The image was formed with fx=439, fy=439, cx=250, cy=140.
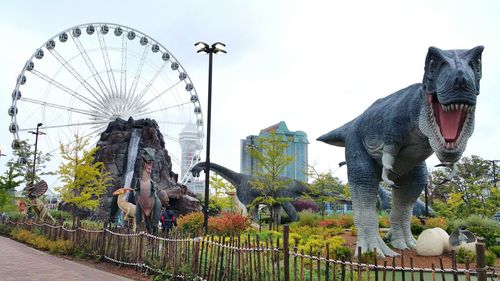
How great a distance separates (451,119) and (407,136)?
179cm

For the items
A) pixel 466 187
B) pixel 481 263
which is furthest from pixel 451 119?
pixel 466 187

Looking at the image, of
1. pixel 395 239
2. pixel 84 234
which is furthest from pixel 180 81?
pixel 395 239

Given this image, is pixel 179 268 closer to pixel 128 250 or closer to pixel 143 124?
pixel 128 250

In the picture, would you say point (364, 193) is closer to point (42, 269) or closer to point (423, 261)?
point (423, 261)

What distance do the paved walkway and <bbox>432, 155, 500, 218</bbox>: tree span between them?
651 inches

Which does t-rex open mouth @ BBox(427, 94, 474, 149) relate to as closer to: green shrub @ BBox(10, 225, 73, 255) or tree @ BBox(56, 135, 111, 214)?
green shrub @ BBox(10, 225, 73, 255)

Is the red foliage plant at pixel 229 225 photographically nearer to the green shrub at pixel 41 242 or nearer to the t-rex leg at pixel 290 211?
the green shrub at pixel 41 242

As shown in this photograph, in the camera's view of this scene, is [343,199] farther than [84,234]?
Yes

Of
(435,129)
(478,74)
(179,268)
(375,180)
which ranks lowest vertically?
(179,268)

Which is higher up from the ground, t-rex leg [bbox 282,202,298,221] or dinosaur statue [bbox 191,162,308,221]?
dinosaur statue [bbox 191,162,308,221]

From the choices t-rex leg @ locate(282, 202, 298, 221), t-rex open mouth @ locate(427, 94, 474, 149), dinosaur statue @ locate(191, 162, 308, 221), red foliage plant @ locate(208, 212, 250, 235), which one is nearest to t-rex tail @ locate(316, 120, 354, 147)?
red foliage plant @ locate(208, 212, 250, 235)

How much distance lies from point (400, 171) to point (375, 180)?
540 mm

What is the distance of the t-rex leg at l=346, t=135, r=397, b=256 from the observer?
795 cm

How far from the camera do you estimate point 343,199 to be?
2277 centimetres
